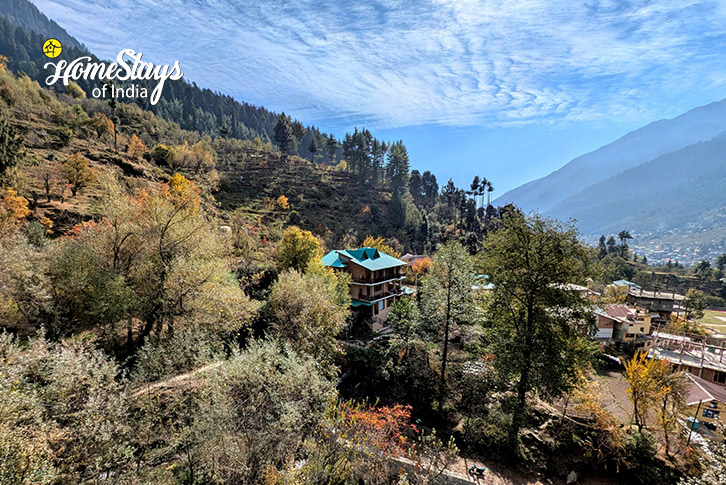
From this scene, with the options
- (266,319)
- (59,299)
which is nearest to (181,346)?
(59,299)

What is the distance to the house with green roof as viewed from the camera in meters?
35.8

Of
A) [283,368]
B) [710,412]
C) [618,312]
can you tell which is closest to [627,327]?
[618,312]

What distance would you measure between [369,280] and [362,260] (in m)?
2.88

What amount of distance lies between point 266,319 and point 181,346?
33.2ft

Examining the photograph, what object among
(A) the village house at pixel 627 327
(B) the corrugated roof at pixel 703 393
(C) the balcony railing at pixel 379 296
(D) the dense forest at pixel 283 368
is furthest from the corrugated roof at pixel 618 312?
(C) the balcony railing at pixel 379 296

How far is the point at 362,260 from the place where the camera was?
37188 millimetres

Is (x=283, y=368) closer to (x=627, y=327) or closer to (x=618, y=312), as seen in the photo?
(x=627, y=327)

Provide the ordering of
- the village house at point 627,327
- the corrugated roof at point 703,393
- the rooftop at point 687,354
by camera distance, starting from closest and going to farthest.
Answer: the corrugated roof at point 703,393 → the rooftop at point 687,354 → the village house at point 627,327

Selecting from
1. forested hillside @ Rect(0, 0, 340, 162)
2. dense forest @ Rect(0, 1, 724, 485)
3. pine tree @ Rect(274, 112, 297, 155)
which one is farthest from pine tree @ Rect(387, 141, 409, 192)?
dense forest @ Rect(0, 1, 724, 485)

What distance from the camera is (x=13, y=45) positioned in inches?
6230

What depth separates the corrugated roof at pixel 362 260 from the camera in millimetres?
36062

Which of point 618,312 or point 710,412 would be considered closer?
point 710,412

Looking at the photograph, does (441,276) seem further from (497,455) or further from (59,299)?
(59,299)

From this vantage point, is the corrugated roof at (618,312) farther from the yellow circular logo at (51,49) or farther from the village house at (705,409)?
the yellow circular logo at (51,49)
